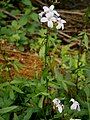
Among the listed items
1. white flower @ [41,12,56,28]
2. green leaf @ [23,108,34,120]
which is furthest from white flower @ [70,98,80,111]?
white flower @ [41,12,56,28]

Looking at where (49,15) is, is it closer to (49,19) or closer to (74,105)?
(49,19)

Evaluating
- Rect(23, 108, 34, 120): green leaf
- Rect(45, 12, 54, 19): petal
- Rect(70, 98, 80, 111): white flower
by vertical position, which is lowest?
Rect(23, 108, 34, 120): green leaf

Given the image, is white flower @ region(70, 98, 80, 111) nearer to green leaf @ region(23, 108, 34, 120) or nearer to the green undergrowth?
the green undergrowth

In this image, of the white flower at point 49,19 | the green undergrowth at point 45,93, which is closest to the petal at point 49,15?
the white flower at point 49,19

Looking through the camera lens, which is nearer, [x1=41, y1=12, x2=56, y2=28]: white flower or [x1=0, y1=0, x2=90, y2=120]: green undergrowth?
[x1=41, y1=12, x2=56, y2=28]: white flower

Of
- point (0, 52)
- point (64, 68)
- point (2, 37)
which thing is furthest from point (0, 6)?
point (64, 68)

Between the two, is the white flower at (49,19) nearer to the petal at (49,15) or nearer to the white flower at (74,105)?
the petal at (49,15)

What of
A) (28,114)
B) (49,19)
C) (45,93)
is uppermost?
(49,19)

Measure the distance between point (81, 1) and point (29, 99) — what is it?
3.15 meters

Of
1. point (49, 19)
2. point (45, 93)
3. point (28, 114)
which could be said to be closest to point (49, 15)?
point (49, 19)

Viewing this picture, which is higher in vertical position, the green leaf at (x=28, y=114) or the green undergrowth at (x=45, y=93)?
the green undergrowth at (x=45, y=93)

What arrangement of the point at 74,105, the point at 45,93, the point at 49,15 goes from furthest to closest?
the point at 45,93, the point at 74,105, the point at 49,15

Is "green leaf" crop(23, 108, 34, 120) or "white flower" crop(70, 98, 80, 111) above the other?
"white flower" crop(70, 98, 80, 111)

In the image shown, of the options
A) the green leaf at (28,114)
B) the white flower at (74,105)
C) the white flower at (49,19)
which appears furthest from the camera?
the green leaf at (28,114)
